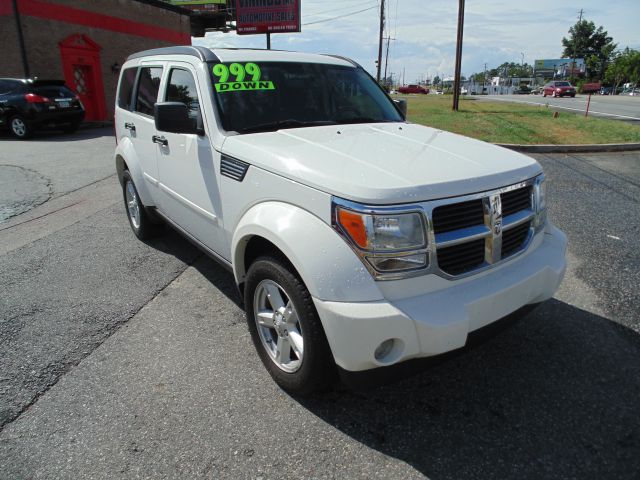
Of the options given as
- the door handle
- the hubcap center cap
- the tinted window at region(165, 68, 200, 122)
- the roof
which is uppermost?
the roof

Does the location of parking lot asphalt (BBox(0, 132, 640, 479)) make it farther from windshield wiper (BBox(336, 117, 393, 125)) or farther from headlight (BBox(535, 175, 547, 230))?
windshield wiper (BBox(336, 117, 393, 125))

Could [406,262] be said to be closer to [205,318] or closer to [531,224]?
[531,224]

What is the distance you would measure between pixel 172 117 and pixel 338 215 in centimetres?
151

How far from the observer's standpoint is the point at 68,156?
10.7m

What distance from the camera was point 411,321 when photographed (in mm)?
2059

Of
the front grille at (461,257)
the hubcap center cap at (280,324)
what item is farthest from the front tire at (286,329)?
the front grille at (461,257)

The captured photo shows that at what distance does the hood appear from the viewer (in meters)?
2.16

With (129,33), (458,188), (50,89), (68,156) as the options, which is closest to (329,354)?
(458,188)

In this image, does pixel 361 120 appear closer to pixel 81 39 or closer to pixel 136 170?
pixel 136 170

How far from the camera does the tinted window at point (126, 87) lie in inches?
192

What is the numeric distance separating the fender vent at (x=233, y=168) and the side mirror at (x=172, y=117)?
38cm

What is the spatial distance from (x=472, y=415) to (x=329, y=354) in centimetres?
87

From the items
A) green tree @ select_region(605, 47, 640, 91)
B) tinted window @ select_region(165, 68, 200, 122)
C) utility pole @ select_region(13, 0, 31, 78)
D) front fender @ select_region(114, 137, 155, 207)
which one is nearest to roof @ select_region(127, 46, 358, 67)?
tinted window @ select_region(165, 68, 200, 122)

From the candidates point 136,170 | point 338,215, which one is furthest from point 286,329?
point 136,170
